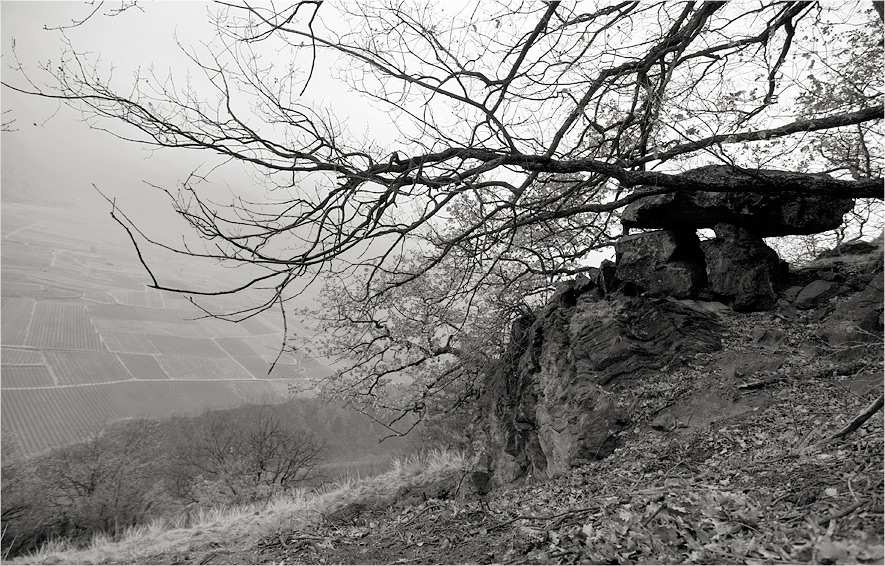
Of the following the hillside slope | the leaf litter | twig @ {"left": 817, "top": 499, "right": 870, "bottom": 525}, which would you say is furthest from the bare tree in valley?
twig @ {"left": 817, "top": 499, "right": 870, "bottom": 525}

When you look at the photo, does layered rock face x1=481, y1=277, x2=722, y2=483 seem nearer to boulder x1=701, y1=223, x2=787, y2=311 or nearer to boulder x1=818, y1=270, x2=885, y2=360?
boulder x1=701, y1=223, x2=787, y2=311

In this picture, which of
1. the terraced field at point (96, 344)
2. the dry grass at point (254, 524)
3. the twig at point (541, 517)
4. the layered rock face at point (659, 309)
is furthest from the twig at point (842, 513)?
the terraced field at point (96, 344)

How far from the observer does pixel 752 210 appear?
7.62 metres

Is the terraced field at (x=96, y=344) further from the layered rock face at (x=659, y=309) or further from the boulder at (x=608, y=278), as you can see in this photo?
the boulder at (x=608, y=278)

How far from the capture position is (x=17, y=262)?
54.2 m

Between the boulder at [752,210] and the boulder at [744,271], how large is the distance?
A: 246 millimetres

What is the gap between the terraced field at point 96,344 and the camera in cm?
3609

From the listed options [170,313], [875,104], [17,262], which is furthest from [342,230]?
[17,262]

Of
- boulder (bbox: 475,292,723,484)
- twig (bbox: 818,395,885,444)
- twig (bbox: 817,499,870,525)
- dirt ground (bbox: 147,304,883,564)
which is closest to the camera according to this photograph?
twig (bbox: 817,499,870,525)

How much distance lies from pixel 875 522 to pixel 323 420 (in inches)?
1548

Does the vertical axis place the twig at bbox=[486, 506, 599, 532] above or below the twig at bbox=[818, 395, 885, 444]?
below

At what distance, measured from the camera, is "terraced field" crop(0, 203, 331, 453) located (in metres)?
36.1

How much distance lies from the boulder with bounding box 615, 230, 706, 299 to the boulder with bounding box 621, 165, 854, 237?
0.35 meters

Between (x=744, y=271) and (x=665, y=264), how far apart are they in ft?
3.88
